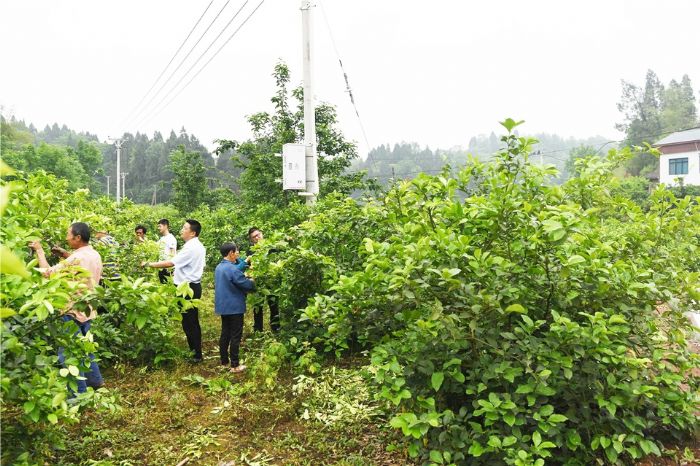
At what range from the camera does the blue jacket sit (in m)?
5.86

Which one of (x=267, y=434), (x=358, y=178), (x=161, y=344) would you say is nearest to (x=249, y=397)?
(x=267, y=434)

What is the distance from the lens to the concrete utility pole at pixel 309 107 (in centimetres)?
992

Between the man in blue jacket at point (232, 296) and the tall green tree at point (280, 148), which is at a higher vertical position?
the tall green tree at point (280, 148)

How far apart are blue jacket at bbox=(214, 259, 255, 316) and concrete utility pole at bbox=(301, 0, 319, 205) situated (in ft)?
13.4

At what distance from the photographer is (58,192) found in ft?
21.5

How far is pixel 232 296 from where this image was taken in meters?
5.87

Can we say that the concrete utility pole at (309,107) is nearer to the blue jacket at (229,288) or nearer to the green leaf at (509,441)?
the blue jacket at (229,288)

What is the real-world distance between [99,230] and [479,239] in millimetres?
4762

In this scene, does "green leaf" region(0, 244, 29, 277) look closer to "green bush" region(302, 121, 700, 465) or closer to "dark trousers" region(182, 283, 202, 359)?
"green bush" region(302, 121, 700, 465)

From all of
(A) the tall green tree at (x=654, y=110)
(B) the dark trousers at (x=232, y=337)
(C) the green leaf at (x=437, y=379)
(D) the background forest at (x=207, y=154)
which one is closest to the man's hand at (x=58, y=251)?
(B) the dark trousers at (x=232, y=337)

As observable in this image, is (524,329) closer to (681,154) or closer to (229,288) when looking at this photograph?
(229,288)

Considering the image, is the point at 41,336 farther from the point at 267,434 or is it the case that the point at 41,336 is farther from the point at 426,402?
the point at 426,402

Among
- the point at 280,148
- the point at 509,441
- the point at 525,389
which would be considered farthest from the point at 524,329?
the point at 280,148

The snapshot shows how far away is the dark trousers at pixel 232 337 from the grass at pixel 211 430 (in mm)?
310
